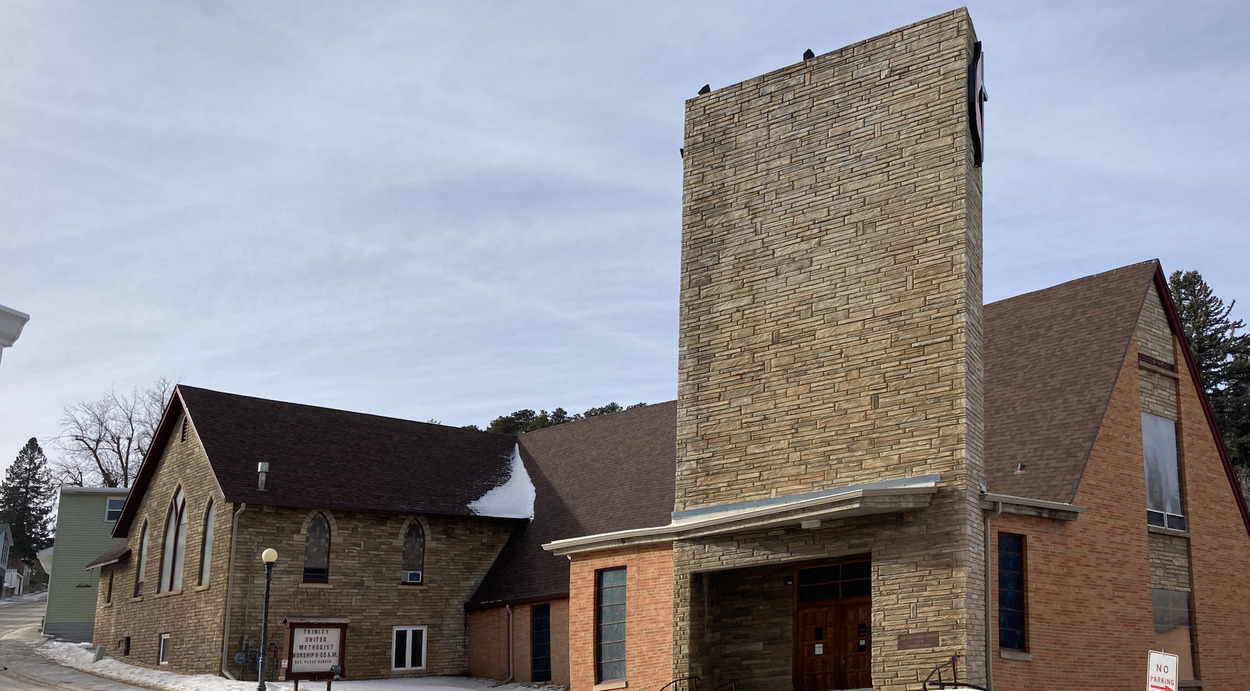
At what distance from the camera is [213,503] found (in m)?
32.9

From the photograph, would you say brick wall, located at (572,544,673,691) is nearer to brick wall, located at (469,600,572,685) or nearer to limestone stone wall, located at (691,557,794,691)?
limestone stone wall, located at (691,557,794,691)

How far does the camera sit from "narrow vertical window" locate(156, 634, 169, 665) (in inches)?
1325

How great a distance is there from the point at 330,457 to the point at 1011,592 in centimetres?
2137

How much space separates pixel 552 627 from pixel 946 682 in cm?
1546

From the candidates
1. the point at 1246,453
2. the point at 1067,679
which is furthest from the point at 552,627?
the point at 1246,453

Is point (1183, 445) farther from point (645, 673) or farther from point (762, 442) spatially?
point (645, 673)

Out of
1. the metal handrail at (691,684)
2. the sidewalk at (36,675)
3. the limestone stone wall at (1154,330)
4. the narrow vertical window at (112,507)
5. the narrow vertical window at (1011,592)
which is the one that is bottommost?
the sidewalk at (36,675)

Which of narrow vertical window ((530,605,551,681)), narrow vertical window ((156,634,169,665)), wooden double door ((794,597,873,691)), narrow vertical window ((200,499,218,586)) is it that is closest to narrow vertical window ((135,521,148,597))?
narrow vertical window ((156,634,169,665))

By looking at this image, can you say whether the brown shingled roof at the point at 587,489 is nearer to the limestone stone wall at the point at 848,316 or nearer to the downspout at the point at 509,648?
the downspout at the point at 509,648

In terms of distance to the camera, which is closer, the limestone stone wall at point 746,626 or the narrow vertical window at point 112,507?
the limestone stone wall at point 746,626

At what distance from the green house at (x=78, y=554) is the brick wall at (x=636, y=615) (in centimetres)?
2833

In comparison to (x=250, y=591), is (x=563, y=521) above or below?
above

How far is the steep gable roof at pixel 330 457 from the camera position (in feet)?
107

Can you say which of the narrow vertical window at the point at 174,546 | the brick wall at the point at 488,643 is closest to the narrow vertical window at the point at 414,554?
the brick wall at the point at 488,643
